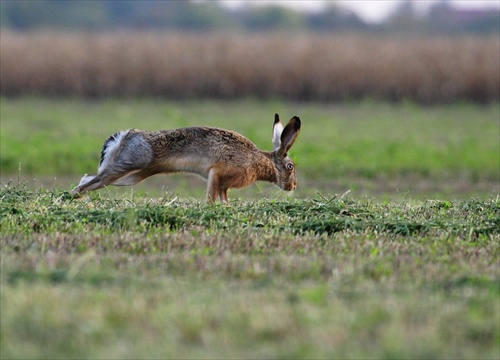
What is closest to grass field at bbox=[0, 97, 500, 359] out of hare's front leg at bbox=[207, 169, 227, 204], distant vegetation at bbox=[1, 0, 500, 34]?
hare's front leg at bbox=[207, 169, 227, 204]

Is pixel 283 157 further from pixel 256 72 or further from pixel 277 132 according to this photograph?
pixel 256 72

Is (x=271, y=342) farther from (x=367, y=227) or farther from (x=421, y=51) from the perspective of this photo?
(x=421, y=51)

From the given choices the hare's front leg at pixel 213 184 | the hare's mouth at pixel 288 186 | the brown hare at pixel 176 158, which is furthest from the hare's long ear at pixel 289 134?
the hare's front leg at pixel 213 184

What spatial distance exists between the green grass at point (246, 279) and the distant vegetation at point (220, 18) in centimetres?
4523

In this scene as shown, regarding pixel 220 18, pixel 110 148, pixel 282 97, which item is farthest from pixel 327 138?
pixel 220 18

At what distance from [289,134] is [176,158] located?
1.33 meters

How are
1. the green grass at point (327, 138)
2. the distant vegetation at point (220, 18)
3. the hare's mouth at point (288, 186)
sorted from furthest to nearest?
1. the distant vegetation at point (220, 18)
2. the green grass at point (327, 138)
3. the hare's mouth at point (288, 186)

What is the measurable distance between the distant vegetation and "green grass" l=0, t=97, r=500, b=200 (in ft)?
92.0

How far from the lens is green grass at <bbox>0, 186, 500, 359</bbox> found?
4793mm

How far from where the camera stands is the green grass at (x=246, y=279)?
4.79 metres

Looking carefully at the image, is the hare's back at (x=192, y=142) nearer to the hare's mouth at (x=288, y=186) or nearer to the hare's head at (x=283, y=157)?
the hare's head at (x=283, y=157)

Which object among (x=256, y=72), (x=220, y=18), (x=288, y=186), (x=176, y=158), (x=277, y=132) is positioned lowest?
(x=288, y=186)

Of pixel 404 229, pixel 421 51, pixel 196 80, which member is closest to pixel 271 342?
pixel 404 229

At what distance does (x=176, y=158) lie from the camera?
9086mm
